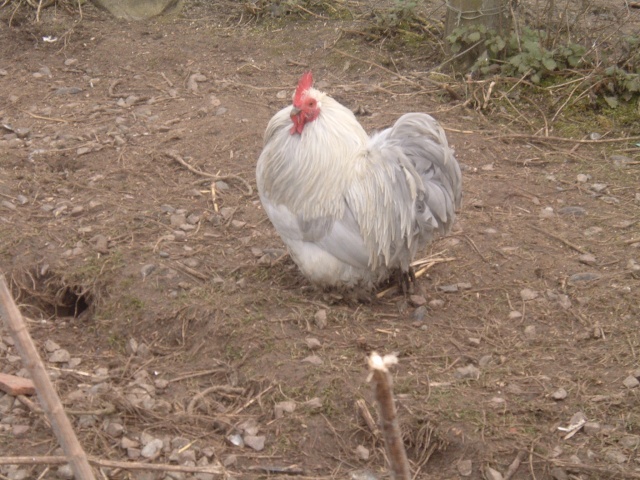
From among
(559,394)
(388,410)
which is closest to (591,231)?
(559,394)

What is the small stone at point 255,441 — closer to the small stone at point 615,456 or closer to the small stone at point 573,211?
the small stone at point 615,456

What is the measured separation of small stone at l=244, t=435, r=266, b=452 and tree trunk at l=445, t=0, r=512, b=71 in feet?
15.3

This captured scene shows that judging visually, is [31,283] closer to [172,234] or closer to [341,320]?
[172,234]

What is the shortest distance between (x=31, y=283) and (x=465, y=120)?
12.3 ft

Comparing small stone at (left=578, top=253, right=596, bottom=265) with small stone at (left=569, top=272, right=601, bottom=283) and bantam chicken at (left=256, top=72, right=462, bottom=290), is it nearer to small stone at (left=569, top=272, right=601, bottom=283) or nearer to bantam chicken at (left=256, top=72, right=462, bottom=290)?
small stone at (left=569, top=272, right=601, bottom=283)

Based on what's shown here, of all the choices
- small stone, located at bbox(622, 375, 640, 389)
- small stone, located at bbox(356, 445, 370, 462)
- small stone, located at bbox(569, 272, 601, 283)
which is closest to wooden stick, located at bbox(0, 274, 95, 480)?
small stone, located at bbox(356, 445, 370, 462)

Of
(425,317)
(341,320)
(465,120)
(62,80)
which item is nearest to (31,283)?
(341,320)

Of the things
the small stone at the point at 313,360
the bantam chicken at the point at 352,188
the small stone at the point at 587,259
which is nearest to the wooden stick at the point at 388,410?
the small stone at the point at 313,360

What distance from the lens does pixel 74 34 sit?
8164 millimetres

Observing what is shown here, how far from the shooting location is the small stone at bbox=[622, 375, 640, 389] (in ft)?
13.1

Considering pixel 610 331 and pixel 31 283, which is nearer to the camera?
pixel 610 331

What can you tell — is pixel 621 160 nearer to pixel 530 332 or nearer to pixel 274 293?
pixel 530 332

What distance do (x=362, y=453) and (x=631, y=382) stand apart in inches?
56.7

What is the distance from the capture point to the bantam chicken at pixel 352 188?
14.8 feet
